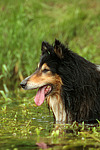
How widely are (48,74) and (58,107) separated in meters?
0.62

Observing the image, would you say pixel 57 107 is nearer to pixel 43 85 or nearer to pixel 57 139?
pixel 43 85

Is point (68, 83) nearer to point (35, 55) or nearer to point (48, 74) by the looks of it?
point (48, 74)

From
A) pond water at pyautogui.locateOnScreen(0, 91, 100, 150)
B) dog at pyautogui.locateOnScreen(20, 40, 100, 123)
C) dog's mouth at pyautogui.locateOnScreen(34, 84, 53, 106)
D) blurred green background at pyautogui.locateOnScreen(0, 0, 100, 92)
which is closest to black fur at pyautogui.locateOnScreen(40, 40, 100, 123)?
dog at pyautogui.locateOnScreen(20, 40, 100, 123)

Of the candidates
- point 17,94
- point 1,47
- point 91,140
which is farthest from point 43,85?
point 1,47

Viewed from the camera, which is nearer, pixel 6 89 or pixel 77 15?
pixel 6 89

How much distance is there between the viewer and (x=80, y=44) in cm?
1259

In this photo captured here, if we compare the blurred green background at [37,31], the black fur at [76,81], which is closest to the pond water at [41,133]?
the black fur at [76,81]

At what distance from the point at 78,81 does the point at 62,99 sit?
423 millimetres

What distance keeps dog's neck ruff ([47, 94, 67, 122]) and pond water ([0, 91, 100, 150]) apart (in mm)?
134

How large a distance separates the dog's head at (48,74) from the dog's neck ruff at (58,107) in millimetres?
124

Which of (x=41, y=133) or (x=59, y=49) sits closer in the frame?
(x=41, y=133)

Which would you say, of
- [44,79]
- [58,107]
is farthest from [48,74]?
[58,107]

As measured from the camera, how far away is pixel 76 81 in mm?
5512

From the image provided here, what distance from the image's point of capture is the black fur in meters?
5.50
